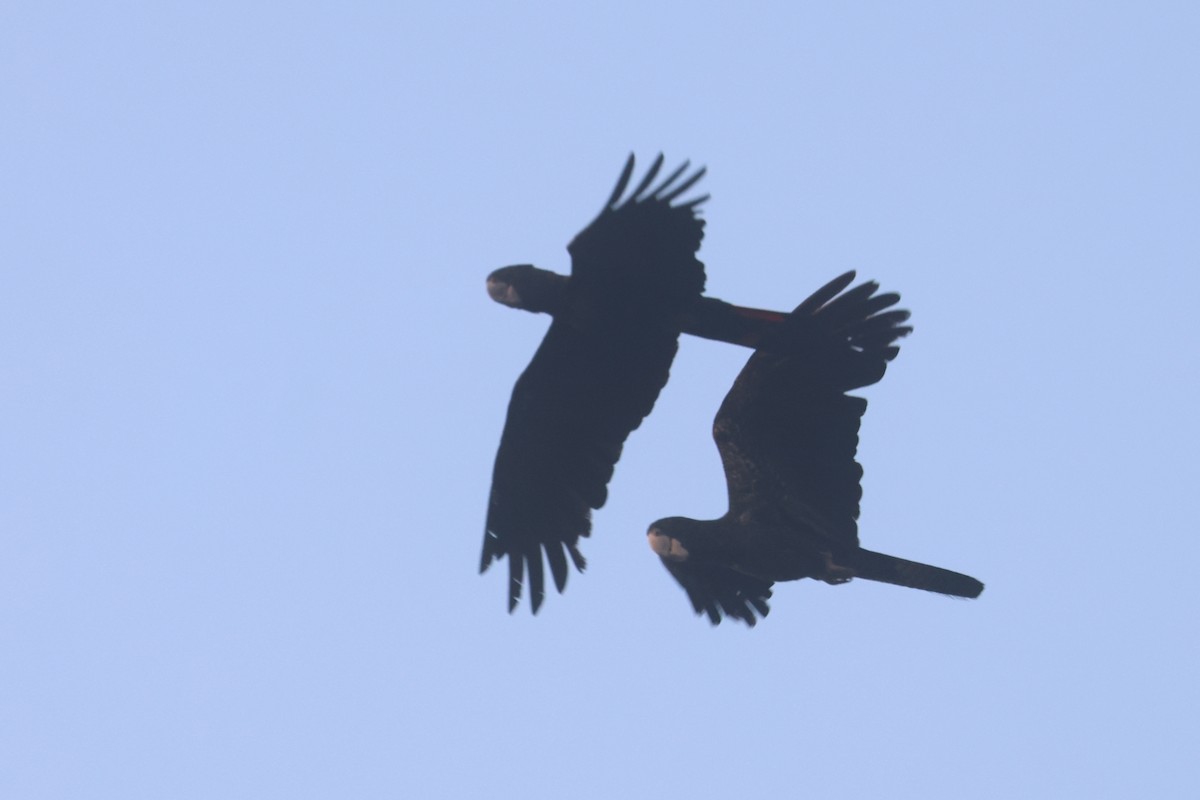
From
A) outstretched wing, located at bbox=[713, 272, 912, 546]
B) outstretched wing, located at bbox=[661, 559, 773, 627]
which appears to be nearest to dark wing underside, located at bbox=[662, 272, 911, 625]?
outstretched wing, located at bbox=[713, 272, 912, 546]

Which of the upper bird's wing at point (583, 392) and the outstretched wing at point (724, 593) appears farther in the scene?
the outstretched wing at point (724, 593)

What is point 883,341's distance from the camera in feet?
40.5

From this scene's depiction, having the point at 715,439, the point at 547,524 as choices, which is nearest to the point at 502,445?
the point at 547,524

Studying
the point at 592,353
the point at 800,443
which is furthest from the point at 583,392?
the point at 800,443

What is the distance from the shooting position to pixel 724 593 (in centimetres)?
1316

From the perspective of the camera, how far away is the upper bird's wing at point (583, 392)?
12.0 meters

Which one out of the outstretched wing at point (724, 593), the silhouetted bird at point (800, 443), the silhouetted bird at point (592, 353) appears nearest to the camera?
the silhouetted bird at point (592, 353)

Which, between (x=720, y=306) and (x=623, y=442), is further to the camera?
(x=623, y=442)

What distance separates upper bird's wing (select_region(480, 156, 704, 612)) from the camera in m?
12.0

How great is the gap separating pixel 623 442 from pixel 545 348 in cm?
84

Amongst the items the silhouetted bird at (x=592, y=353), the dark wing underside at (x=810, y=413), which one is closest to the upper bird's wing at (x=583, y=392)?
the silhouetted bird at (x=592, y=353)

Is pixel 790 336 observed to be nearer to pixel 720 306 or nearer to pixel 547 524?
pixel 720 306

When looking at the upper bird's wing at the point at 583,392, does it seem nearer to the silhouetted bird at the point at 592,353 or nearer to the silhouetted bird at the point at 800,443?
the silhouetted bird at the point at 592,353

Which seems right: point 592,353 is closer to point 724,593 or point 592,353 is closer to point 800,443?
point 800,443
